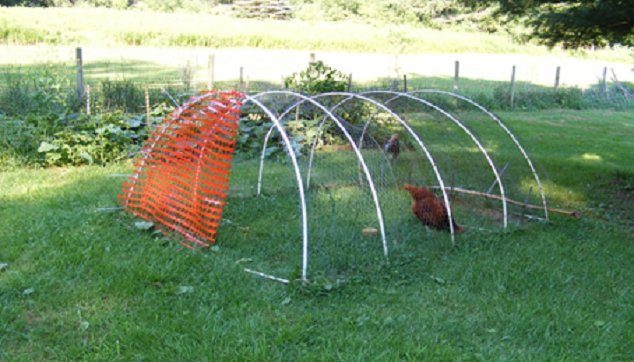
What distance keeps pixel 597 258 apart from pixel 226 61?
20.5m

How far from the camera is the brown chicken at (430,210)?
652cm

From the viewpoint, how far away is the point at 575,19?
745 cm

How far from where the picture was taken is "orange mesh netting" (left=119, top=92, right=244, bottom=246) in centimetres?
607

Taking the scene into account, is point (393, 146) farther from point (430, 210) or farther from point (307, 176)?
point (430, 210)

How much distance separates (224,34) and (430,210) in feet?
84.4

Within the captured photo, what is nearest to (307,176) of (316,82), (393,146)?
(393,146)

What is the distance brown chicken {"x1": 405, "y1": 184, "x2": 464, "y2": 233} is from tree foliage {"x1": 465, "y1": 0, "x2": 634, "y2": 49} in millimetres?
2824

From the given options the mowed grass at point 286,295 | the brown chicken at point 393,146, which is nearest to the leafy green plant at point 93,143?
the mowed grass at point 286,295

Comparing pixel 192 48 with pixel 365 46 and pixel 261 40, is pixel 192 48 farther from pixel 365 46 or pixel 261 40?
pixel 365 46

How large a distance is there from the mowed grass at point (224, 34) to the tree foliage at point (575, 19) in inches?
763

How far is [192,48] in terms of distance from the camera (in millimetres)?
28141

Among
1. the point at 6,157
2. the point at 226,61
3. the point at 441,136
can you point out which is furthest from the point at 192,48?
the point at 6,157

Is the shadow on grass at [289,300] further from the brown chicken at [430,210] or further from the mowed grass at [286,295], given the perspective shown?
the brown chicken at [430,210]

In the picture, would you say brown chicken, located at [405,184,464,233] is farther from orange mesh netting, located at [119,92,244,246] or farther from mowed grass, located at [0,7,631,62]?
mowed grass, located at [0,7,631,62]
